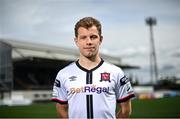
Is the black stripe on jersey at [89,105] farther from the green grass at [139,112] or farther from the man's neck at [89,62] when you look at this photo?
the green grass at [139,112]

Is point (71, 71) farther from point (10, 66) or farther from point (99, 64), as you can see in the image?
point (10, 66)

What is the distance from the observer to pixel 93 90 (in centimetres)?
226

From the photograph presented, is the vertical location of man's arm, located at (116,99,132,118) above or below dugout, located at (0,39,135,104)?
below

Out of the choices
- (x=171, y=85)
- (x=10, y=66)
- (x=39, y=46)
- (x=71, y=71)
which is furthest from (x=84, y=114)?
(x=171, y=85)

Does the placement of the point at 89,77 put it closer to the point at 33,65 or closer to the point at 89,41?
the point at 89,41

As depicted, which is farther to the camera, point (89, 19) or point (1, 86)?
point (1, 86)

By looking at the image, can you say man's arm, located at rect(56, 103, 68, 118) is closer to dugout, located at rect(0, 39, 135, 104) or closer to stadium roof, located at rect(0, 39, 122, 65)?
dugout, located at rect(0, 39, 135, 104)

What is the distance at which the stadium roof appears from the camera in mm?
42844

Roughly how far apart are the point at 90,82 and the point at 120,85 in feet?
0.75

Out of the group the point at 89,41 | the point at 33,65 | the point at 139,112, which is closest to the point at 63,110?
the point at 89,41

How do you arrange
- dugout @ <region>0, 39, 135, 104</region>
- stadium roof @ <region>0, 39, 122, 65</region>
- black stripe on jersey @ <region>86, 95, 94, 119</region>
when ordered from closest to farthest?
1. black stripe on jersey @ <region>86, 95, 94, 119</region>
2. dugout @ <region>0, 39, 135, 104</region>
3. stadium roof @ <region>0, 39, 122, 65</region>

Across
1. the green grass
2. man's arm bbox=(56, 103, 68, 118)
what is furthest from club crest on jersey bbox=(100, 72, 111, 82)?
the green grass

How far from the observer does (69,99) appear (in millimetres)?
2338

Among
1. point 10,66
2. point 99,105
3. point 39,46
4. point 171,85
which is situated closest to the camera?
point 99,105
